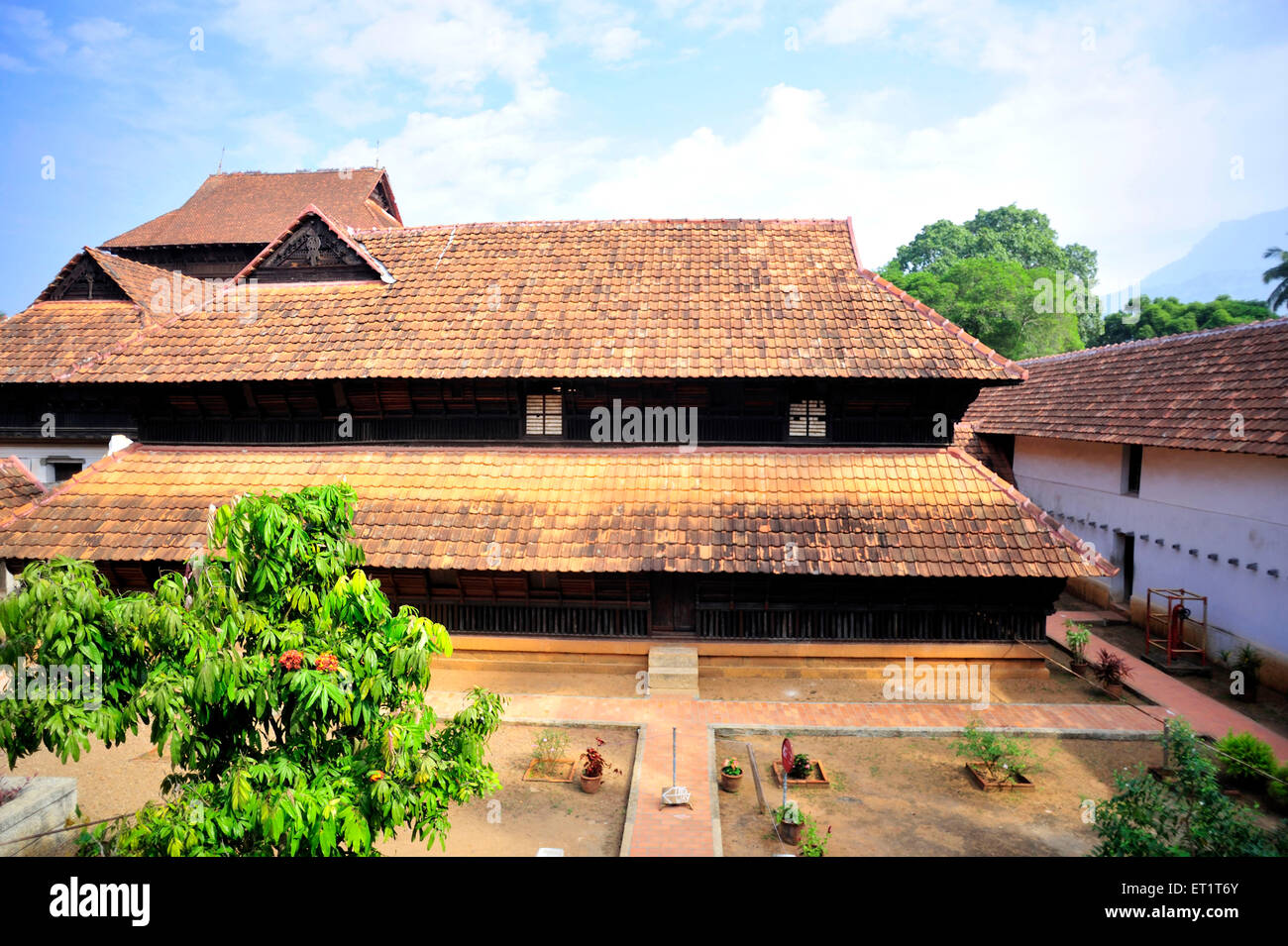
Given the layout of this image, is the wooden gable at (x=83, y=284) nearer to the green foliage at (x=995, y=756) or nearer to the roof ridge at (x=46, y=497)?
the roof ridge at (x=46, y=497)

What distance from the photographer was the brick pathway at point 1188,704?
9750 millimetres

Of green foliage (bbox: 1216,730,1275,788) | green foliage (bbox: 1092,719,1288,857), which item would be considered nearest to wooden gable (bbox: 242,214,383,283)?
green foliage (bbox: 1092,719,1288,857)

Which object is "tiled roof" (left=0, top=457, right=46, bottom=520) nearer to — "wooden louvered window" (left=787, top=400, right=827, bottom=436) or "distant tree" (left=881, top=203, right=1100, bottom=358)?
"wooden louvered window" (left=787, top=400, right=827, bottom=436)

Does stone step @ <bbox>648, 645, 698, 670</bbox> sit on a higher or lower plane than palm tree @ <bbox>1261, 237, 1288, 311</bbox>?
lower

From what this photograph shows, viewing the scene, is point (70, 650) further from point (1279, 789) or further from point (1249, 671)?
point (1249, 671)

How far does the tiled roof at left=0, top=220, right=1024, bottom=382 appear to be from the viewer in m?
11.2

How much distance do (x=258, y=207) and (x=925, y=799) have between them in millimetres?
32025

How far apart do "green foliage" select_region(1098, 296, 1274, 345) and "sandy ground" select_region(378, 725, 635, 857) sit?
135ft

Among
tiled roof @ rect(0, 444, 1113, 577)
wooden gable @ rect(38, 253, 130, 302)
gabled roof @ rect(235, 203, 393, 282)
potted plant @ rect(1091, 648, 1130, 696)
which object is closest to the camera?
tiled roof @ rect(0, 444, 1113, 577)

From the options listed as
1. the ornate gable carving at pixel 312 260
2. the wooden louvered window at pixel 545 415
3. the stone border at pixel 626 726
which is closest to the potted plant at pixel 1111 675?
the stone border at pixel 626 726

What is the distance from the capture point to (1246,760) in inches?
327

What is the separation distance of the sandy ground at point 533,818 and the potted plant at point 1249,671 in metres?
10.6

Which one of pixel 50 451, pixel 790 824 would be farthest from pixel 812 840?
pixel 50 451
